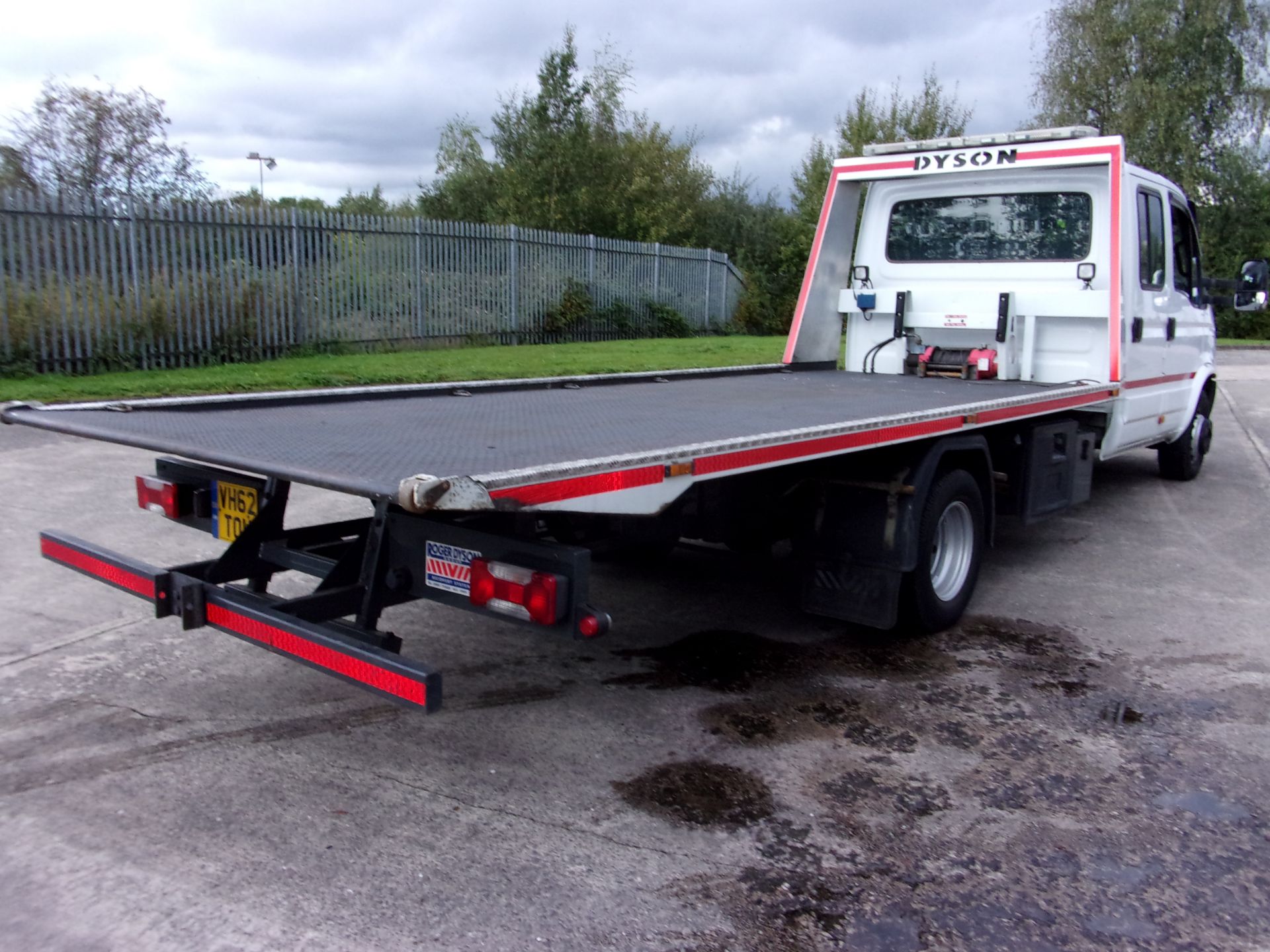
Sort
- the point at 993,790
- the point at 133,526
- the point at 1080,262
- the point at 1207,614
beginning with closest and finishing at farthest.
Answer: the point at 993,790 → the point at 1207,614 → the point at 133,526 → the point at 1080,262

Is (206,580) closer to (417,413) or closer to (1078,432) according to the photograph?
(417,413)

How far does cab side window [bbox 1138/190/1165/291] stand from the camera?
7.84 metres

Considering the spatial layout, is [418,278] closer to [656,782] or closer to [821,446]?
[821,446]

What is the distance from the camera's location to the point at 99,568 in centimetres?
418

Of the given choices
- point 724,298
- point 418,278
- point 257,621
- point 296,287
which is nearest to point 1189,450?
point 257,621

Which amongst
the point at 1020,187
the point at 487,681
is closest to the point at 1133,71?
the point at 1020,187

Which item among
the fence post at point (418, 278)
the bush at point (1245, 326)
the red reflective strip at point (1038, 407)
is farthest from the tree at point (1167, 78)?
the red reflective strip at point (1038, 407)

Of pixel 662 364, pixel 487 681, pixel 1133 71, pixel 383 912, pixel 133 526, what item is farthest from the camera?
pixel 1133 71

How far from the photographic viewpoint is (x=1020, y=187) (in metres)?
7.98

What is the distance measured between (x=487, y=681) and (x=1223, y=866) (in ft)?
9.49

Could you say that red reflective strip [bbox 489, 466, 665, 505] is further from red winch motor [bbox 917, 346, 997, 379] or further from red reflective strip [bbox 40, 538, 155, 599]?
red winch motor [bbox 917, 346, 997, 379]

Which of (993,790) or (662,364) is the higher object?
(662,364)

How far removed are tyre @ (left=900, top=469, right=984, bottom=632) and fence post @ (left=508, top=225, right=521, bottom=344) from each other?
14.4 metres

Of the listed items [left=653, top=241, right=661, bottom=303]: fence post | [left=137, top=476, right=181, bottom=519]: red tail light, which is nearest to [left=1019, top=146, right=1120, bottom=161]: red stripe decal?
[left=137, top=476, right=181, bottom=519]: red tail light
